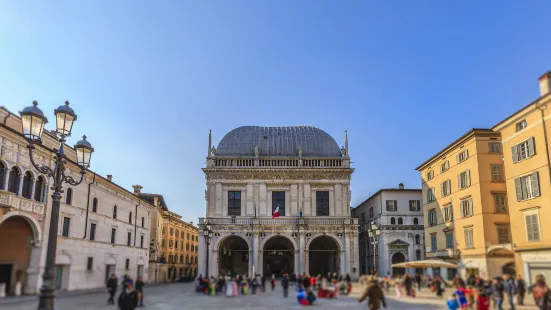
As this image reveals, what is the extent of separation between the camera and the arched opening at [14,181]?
27.3 metres

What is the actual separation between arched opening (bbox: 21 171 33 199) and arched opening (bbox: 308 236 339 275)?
3220 cm

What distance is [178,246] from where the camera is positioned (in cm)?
7706

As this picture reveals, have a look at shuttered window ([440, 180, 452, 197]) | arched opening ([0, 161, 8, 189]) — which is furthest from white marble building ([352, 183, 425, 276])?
arched opening ([0, 161, 8, 189])

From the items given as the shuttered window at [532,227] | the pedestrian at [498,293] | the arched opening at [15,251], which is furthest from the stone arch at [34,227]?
the shuttered window at [532,227]

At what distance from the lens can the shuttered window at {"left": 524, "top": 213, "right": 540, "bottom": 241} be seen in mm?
29688

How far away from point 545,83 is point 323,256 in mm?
34430

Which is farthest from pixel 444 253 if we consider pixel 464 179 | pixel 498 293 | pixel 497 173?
Result: pixel 498 293

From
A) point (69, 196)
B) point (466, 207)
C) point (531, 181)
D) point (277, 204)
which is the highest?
point (277, 204)

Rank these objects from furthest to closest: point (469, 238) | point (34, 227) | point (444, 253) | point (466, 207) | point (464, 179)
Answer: point (444, 253), point (464, 179), point (466, 207), point (469, 238), point (34, 227)

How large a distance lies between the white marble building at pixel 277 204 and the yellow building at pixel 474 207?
11.3 m

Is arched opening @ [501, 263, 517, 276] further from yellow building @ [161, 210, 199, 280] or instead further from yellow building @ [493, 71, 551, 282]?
yellow building @ [161, 210, 199, 280]

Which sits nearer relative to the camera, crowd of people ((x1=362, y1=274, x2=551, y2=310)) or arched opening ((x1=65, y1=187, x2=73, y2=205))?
crowd of people ((x1=362, y1=274, x2=551, y2=310))

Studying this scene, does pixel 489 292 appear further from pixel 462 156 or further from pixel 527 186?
pixel 462 156

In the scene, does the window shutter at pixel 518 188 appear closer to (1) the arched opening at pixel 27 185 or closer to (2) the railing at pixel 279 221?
(2) the railing at pixel 279 221
